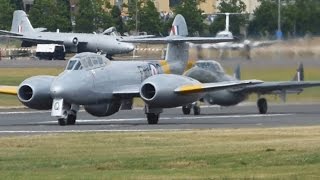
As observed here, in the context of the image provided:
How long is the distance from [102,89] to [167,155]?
591 inches

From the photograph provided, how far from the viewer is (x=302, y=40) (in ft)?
122

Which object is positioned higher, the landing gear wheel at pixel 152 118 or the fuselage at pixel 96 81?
the fuselage at pixel 96 81

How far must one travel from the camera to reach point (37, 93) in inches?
1547

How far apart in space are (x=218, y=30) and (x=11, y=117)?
1341cm

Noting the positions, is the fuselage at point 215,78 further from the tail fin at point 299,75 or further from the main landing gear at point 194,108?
the tail fin at point 299,75

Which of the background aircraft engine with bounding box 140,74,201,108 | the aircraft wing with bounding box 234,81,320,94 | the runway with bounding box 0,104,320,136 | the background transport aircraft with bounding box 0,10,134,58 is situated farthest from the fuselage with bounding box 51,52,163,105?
the background transport aircraft with bounding box 0,10,134,58

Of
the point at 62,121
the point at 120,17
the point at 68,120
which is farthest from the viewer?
the point at 120,17

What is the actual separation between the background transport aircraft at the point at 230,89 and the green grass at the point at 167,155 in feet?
38.4

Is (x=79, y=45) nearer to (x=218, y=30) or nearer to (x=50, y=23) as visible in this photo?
(x=50, y=23)

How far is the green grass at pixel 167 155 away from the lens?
2115 cm

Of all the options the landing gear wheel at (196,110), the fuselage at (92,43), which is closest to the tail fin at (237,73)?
the landing gear wheel at (196,110)

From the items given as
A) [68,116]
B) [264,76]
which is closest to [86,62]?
[68,116]

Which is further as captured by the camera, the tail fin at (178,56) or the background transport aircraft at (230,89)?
the tail fin at (178,56)

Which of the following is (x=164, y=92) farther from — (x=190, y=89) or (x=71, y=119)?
(x=71, y=119)
